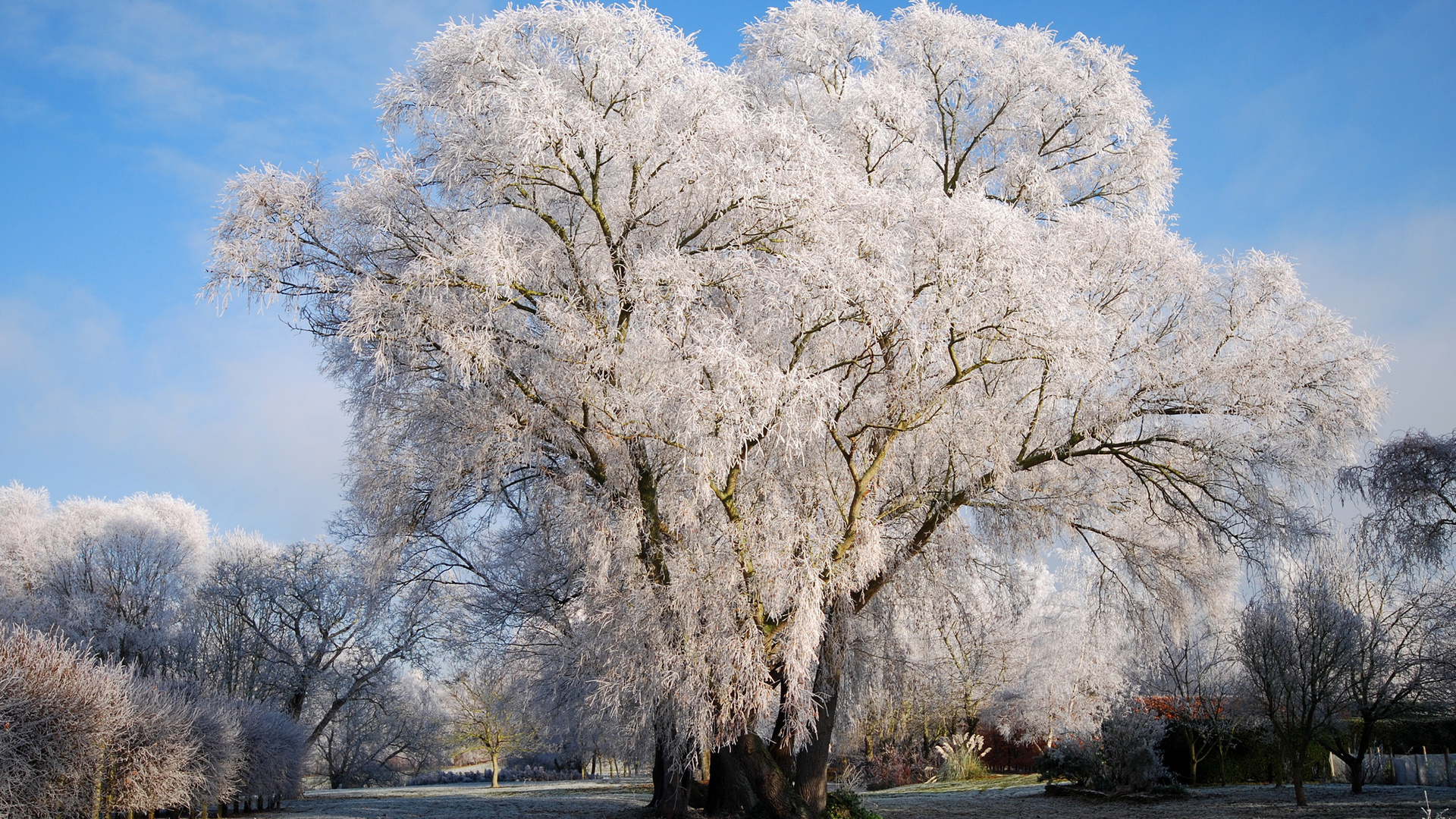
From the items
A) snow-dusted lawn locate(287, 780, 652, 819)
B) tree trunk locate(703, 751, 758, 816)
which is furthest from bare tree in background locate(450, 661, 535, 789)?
tree trunk locate(703, 751, 758, 816)

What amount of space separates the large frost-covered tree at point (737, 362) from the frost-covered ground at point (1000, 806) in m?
3.35

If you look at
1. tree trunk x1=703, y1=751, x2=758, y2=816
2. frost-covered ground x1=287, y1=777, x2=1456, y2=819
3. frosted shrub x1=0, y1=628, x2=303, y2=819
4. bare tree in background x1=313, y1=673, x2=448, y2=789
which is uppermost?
frosted shrub x1=0, y1=628, x2=303, y2=819

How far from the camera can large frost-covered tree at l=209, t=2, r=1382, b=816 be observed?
32.4 feet

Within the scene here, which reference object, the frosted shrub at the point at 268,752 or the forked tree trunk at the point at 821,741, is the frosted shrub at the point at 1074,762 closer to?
the forked tree trunk at the point at 821,741

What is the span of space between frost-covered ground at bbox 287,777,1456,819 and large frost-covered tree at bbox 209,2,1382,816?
335 centimetres

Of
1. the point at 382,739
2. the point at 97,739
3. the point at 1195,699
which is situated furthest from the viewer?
the point at 382,739

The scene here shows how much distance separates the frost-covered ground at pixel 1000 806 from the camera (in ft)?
42.0

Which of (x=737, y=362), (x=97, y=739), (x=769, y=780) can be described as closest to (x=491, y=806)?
(x=97, y=739)

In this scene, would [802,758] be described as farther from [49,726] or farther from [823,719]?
[49,726]

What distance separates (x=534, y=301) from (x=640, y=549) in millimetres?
3227

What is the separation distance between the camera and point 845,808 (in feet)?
41.6

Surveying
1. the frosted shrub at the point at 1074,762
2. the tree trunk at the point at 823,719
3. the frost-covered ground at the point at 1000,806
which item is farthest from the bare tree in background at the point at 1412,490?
the frosted shrub at the point at 1074,762

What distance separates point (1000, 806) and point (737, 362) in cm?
1131

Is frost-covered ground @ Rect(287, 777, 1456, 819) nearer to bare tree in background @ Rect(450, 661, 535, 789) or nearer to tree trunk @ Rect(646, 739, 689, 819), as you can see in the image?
tree trunk @ Rect(646, 739, 689, 819)
